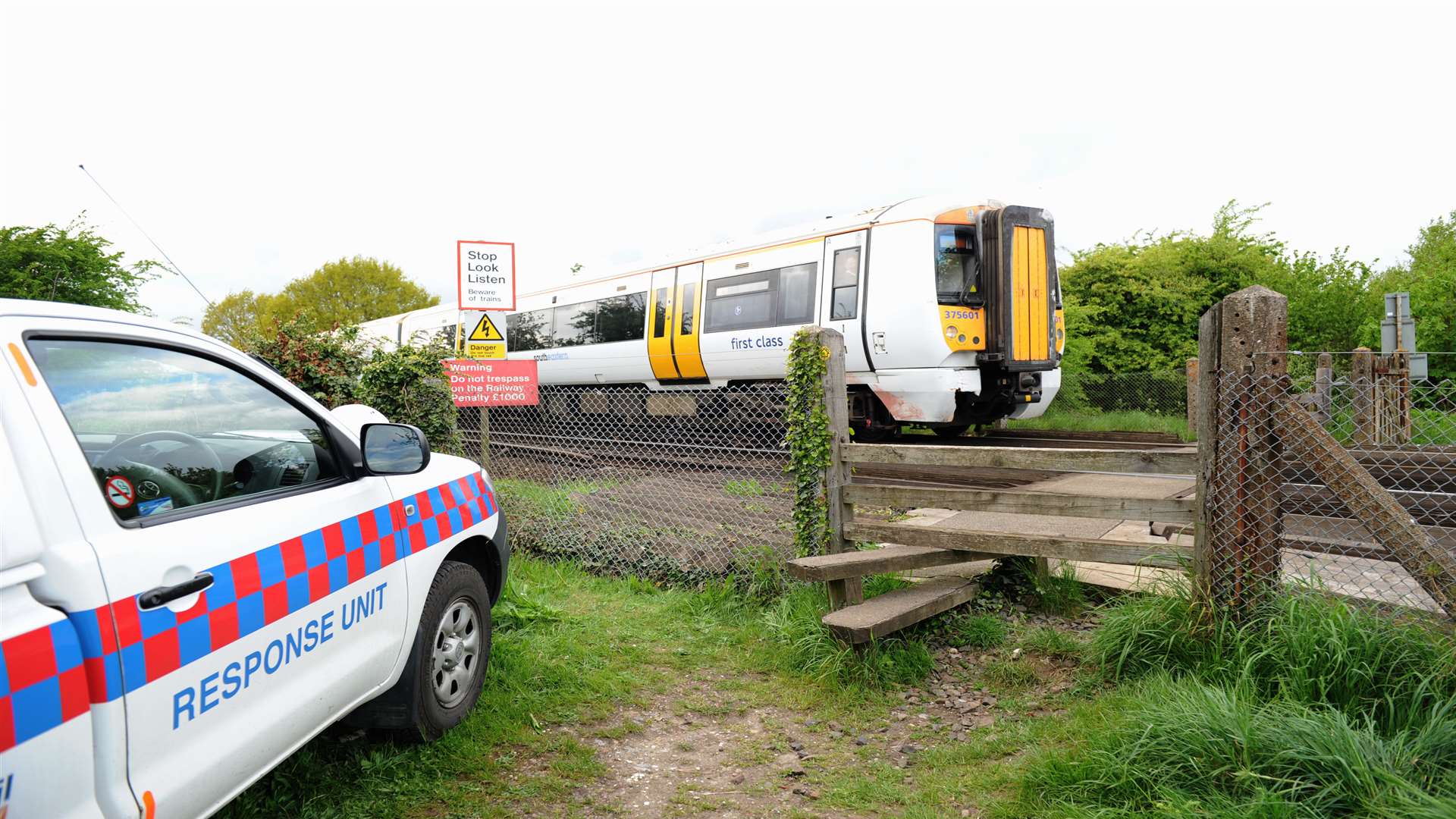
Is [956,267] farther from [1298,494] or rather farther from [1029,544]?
[1298,494]

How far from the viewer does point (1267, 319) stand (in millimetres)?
3463

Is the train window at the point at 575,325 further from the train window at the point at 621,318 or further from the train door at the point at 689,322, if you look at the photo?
the train door at the point at 689,322

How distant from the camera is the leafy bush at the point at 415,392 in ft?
20.5

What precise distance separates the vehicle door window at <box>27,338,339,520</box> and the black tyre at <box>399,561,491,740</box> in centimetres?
73

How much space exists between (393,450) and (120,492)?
3.22ft

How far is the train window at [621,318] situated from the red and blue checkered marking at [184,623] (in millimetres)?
10465

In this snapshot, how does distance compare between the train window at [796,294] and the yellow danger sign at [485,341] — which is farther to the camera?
the train window at [796,294]

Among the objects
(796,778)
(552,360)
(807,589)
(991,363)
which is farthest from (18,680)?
(552,360)

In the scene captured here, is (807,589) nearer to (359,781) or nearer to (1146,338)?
(359,781)

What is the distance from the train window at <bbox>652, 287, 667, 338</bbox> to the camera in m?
13.2

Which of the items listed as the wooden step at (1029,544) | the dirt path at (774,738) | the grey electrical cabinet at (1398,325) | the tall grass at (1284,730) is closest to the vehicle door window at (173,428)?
the dirt path at (774,738)

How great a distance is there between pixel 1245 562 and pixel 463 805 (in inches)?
124

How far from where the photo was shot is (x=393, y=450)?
Answer: 3023 mm

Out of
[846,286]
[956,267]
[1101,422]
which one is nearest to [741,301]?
[846,286]
